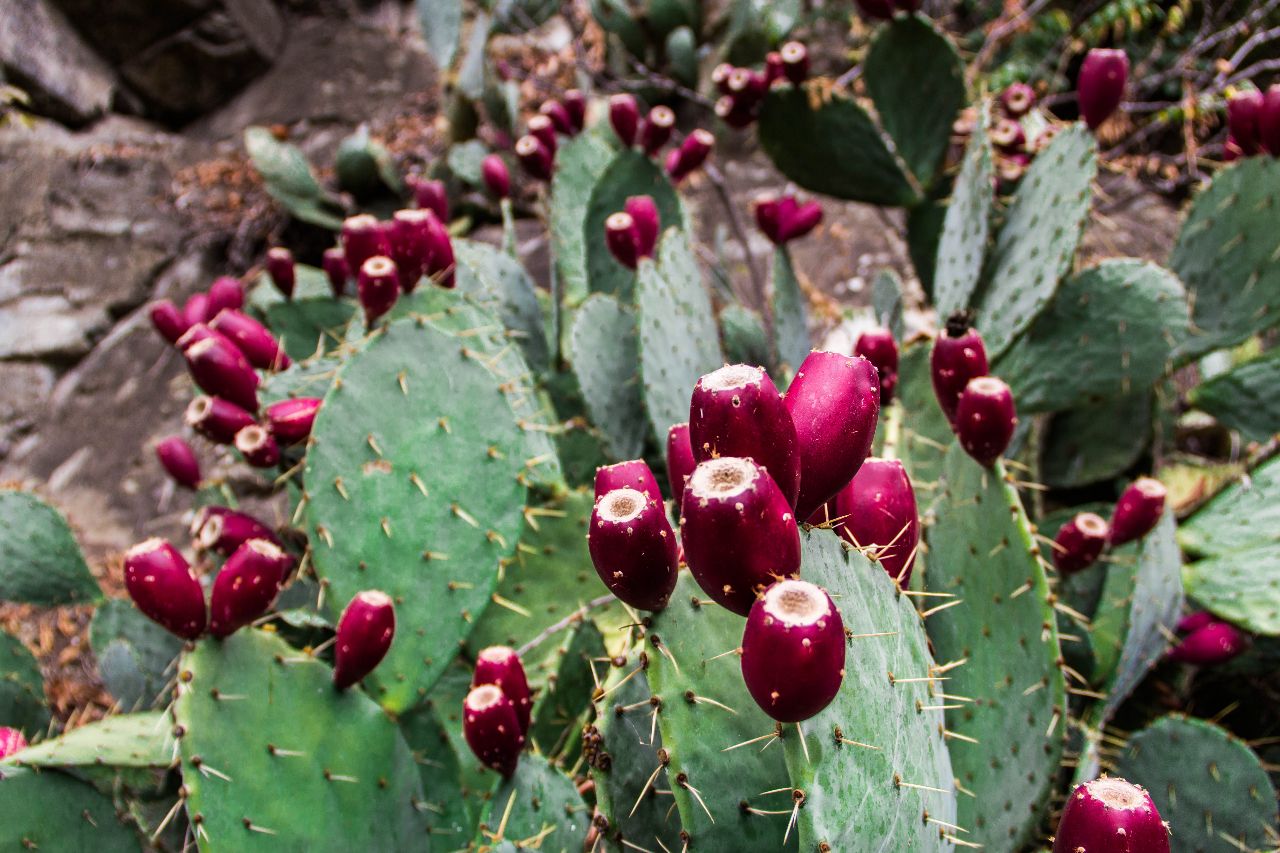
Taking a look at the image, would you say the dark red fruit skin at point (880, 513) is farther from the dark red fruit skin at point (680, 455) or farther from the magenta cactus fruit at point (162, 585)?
the magenta cactus fruit at point (162, 585)

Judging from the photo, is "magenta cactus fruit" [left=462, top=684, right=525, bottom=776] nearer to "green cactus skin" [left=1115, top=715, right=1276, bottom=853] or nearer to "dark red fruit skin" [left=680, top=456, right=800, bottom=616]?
"dark red fruit skin" [left=680, top=456, right=800, bottom=616]

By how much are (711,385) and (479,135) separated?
151 inches

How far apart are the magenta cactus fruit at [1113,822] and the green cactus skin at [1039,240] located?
114 centimetres

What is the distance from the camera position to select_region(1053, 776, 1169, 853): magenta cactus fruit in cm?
55

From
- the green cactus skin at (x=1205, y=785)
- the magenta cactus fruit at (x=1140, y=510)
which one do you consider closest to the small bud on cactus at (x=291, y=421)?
the magenta cactus fruit at (x=1140, y=510)

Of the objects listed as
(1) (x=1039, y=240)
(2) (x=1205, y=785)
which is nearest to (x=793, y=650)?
(2) (x=1205, y=785)

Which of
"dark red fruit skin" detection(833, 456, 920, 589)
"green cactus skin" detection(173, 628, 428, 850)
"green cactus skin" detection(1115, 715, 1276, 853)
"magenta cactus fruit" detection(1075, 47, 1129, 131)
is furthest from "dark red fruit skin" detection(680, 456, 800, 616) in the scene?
"magenta cactus fruit" detection(1075, 47, 1129, 131)

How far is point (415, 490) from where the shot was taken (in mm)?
1246

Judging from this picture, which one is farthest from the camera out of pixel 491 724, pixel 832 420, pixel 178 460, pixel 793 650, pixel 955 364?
pixel 178 460

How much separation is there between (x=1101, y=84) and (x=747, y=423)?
142 centimetres

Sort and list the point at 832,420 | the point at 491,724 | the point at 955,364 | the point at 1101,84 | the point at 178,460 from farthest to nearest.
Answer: the point at 178,460, the point at 1101,84, the point at 955,364, the point at 491,724, the point at 832,420

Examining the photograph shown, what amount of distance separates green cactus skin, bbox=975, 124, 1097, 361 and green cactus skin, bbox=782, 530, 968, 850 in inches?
41.2

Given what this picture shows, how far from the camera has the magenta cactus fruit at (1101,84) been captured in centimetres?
155

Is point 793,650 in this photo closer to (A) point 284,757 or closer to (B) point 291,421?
(A) point 284,757
